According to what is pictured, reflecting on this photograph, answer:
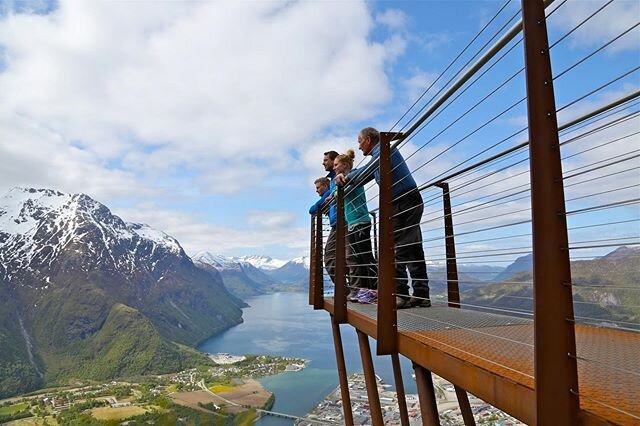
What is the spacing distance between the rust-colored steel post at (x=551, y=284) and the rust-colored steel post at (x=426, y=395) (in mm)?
951

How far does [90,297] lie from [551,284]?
114m

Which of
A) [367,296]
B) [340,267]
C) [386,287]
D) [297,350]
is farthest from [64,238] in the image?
[386,287]

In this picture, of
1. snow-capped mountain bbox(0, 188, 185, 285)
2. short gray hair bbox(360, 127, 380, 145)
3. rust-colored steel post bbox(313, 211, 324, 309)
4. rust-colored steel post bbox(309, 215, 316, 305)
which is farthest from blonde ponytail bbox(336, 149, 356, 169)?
snow-capped mountain bbox(0, 188, 185, 285)

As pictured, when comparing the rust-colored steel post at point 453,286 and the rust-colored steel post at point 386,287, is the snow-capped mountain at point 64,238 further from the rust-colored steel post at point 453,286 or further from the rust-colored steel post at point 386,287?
the rust-colored steel post at point 386,287

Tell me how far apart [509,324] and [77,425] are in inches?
1769

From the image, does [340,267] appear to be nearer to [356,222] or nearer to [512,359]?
[356,222]

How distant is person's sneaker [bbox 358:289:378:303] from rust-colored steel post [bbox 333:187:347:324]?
292 mm

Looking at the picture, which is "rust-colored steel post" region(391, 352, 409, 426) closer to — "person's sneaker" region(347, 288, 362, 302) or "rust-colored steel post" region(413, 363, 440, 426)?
"person's sneaker" region(347, 288, 362, 302)

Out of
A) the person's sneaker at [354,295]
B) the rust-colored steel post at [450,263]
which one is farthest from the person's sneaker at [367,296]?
the rust-colored steel post at [450,263]

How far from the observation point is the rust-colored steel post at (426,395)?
1.82m

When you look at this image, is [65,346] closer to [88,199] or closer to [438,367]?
[88,199]

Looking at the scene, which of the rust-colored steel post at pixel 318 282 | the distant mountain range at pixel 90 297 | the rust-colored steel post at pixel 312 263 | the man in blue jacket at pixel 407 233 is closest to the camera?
the man in blue jacket at pixel 407 233

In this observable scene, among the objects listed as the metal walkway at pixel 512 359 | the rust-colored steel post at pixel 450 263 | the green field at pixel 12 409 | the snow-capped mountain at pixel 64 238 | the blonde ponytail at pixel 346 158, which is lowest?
the green field at pixel 12 409

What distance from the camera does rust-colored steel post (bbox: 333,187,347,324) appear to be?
119 inches
